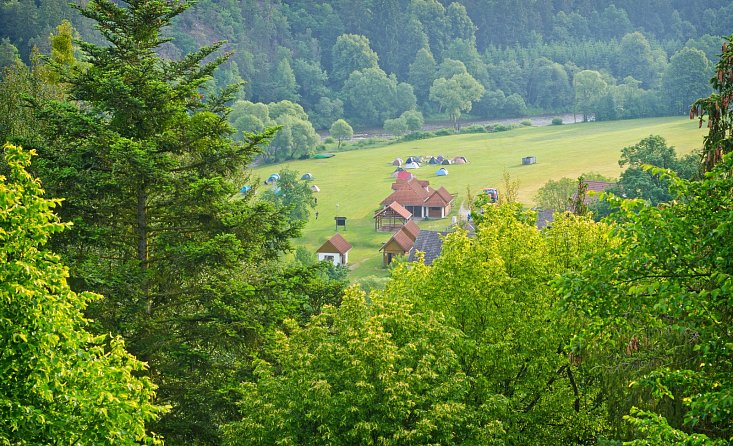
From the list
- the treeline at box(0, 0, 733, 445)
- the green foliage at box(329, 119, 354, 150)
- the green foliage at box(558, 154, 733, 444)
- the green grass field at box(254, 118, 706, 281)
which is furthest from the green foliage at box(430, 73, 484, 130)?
the green foliage at box(558, 154, 733, 444)

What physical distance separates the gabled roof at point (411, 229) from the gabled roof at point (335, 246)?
5.37 metres

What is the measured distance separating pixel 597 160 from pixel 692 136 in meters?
14.5

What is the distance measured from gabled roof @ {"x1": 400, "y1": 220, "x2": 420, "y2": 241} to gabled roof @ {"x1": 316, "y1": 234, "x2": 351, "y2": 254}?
17.6 feet

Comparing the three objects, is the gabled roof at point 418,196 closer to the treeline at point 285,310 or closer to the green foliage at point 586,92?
the green foliage at point 586,92

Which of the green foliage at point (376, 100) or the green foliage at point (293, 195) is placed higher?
the green foliage at point (376, 100)

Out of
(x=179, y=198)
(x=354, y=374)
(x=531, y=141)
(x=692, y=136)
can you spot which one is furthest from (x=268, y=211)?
(x=531, y=141)

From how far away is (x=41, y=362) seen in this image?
1054 centimetres

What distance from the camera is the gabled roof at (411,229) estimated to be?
78188 millimetres

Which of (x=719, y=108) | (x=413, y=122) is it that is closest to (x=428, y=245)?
(x=719, y=108)

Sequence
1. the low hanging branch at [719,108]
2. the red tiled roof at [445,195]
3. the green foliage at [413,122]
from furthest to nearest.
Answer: the green foliage at [413,122]
the red tiled roof at [445,195]
the low hanging branch at [719,108]

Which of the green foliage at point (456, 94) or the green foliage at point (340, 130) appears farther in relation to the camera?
the green foliage at point (456, 94)

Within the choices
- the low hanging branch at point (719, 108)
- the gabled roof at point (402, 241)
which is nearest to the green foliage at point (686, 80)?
the gabled roof at point (402, 241)

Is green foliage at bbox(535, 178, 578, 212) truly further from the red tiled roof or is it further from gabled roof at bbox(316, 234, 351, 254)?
gabled roof at bbox(316, 234, 351, 254)

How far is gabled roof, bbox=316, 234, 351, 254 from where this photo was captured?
77000 mm
